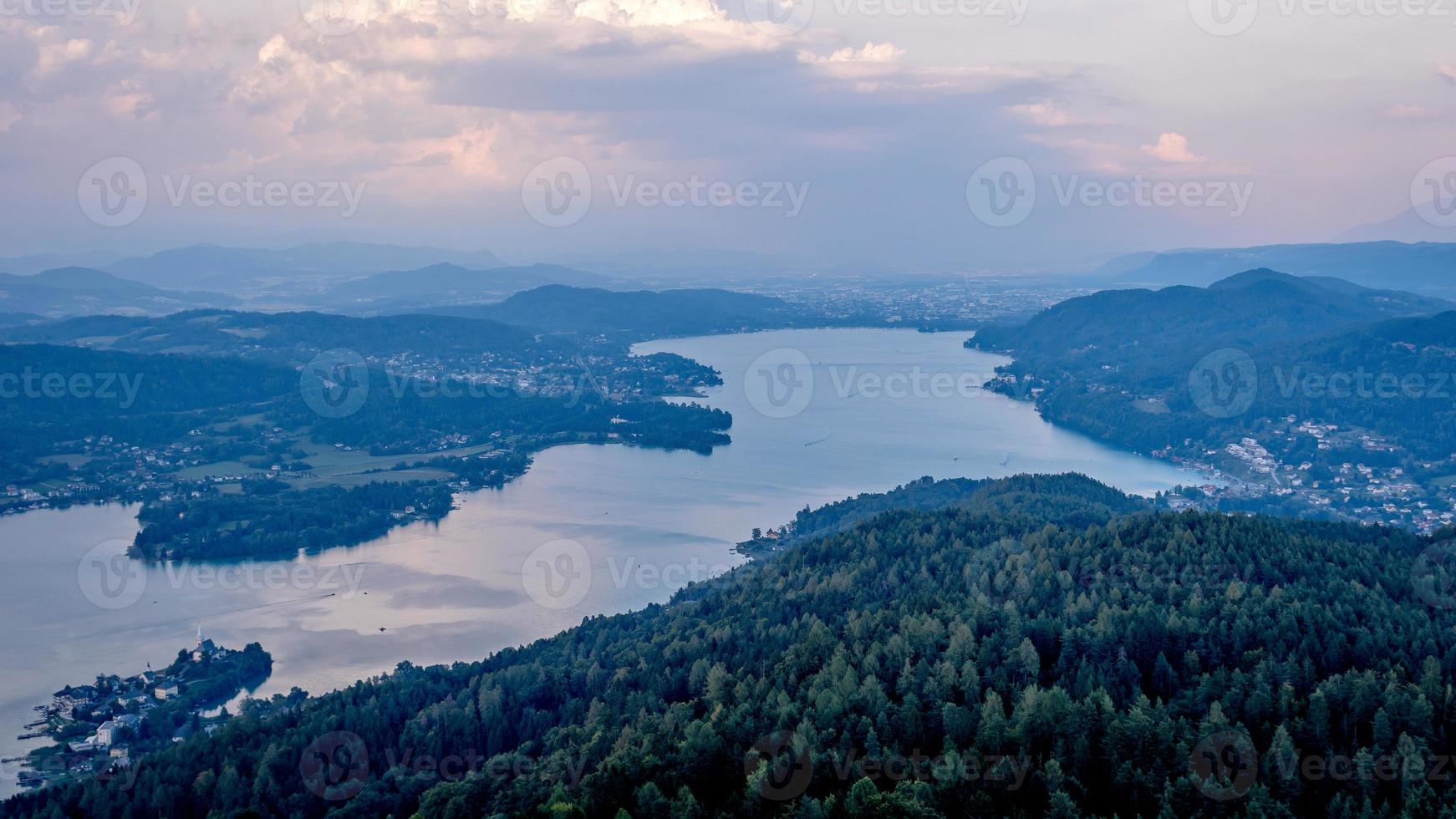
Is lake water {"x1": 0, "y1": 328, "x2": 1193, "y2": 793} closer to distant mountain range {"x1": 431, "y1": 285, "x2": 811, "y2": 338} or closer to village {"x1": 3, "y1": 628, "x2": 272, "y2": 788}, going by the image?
village {"x1": 3, "y1": 628, "x2": 272, "y2": 788}

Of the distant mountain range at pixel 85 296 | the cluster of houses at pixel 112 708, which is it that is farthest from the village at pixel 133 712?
the distant mountain range at pixel 85 296

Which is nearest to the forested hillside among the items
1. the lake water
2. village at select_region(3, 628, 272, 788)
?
village at select_region(3, 628, 272, 788)

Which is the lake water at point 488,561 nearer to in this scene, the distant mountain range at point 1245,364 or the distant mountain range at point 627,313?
the distant mountain range at point 1245,364

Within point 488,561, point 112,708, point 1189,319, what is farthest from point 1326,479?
point 112,708

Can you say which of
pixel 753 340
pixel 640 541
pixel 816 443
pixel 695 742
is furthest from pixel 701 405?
pixel 695 742

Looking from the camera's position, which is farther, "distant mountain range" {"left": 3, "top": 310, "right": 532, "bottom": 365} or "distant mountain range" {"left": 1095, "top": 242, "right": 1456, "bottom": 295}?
"distant mountain range" {"left": 1095, "top": 242, "right": 1456, "bottom": 295}

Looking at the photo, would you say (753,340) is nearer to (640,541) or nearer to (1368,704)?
(640,541)
